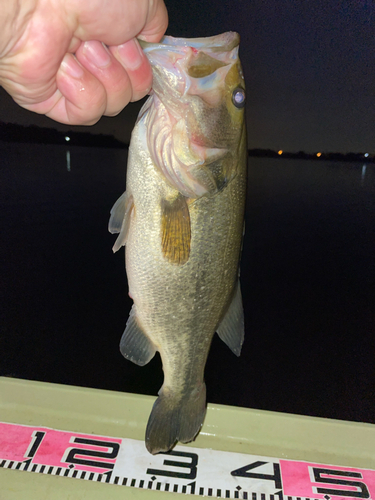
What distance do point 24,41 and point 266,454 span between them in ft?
7.11

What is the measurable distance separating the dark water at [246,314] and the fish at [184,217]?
2299mm

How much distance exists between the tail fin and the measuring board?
0.28 meters

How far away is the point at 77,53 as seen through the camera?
3.54ft

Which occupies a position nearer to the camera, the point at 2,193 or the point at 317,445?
the point at 317,445

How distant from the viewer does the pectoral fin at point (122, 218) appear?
1487 millimetres

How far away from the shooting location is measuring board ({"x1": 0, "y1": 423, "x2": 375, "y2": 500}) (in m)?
1.66

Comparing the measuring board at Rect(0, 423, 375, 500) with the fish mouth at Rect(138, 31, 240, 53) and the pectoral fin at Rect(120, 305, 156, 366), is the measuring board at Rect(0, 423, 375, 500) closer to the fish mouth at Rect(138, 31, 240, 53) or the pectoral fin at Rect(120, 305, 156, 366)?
the pectoral fin at Rect(120, 305, 156, 366)

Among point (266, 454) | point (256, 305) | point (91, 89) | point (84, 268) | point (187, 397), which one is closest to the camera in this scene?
point (91, 89)

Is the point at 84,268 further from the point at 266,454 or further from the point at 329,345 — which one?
the point at 266,454

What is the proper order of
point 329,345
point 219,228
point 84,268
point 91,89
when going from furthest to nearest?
1. point 84,268
2. point 329,345
3. point 219,228
4. point 91,89

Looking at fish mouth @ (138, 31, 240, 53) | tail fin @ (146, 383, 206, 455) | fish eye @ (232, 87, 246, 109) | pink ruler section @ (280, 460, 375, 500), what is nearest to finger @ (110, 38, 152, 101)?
fish mouth @ (138, 31, 240, 53)

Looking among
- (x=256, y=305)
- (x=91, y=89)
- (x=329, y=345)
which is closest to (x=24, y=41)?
(x=91, y=89)

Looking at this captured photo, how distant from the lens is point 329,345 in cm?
465

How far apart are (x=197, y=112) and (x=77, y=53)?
0.48m
